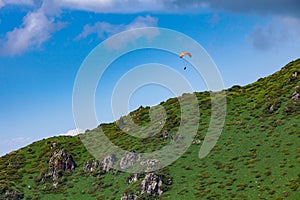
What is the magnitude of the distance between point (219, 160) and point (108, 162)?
33.3 metres

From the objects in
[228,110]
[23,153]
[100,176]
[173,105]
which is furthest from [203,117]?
[23,153]

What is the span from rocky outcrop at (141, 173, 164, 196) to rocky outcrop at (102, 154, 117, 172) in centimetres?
2084

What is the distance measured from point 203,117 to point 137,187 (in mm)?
44792

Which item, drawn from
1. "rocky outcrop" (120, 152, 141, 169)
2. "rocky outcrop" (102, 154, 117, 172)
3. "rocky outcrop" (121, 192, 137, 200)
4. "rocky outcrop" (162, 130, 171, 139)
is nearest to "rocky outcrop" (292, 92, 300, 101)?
"rocky outcrop" (162, 130, 171, 139)

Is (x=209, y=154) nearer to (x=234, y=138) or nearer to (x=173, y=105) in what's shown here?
(x=234, y=138)

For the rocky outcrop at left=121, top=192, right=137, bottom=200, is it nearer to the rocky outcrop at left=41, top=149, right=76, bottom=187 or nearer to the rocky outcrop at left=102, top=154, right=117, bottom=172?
the rocky outcrop at left=102, top=154, right=117, bottom=172

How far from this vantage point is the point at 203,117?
134 meters

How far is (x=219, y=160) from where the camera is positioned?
103438 millimetres

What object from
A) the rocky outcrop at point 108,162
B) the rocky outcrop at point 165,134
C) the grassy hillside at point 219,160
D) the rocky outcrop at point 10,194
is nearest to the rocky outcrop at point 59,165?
the grassy hillside at point 219,160

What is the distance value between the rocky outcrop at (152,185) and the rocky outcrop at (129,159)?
594 inches

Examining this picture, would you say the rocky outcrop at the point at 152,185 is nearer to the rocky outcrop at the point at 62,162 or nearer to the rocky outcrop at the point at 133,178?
the rocky outcrop at the point at 133,178

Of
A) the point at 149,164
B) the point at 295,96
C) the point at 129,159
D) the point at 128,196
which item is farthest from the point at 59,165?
the point at 295,96

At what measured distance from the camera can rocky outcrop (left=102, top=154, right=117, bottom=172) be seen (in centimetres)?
11575

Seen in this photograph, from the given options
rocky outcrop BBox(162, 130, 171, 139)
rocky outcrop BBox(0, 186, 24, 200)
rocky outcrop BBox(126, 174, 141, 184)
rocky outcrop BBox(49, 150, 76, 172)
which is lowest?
rocky outcrop BBox(126, 174, 141, 184)
